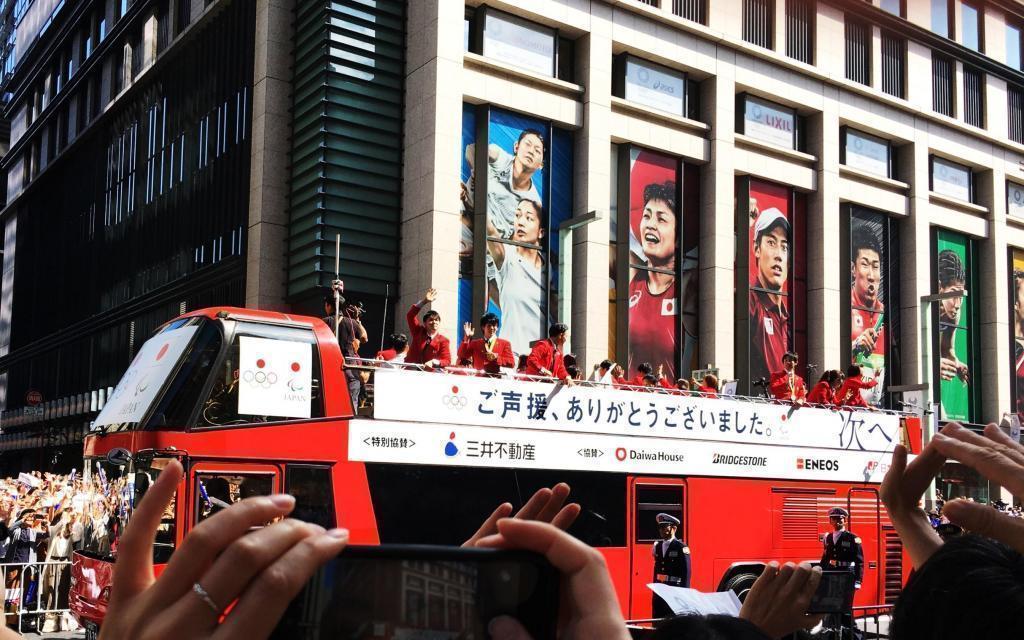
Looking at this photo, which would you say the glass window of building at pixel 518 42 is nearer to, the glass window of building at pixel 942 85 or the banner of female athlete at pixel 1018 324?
the glass window of building at pixel 942 85

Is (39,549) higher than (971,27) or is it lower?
lower

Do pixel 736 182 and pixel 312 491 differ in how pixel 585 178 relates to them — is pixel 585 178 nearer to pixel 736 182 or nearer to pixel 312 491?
pixel 736 182

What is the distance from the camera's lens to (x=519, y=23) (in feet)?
80.4

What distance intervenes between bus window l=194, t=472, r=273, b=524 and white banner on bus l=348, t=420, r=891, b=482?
1.07m

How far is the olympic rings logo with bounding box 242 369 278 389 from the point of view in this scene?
10.6m

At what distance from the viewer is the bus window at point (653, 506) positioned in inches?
523

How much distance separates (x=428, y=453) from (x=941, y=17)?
3228 cm

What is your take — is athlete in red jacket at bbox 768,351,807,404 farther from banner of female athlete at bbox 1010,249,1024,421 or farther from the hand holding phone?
banner of female athlete at bbox 1010,249,1024,421

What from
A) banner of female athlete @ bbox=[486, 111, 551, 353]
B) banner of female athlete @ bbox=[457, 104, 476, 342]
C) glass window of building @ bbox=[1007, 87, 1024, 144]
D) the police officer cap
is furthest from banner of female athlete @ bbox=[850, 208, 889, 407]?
the police officer cap

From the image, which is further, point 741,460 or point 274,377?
point 741,460

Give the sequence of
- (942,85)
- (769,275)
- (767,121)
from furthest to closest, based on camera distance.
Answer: (942,85)
(767,121)
(769,275)

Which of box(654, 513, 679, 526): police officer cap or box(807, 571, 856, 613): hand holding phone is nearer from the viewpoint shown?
box(807, 571, 856, 613): hand holding phone

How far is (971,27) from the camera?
37062mm

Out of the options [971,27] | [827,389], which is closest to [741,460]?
[827,389]
